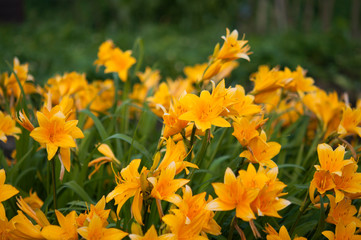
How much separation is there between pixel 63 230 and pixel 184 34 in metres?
8.38

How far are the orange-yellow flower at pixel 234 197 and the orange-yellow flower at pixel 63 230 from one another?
0.35 metres

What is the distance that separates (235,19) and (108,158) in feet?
31.3

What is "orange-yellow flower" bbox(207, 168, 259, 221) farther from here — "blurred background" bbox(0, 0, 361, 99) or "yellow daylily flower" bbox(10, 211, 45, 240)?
"blurred background" bbox(0, 0, 361, 99)

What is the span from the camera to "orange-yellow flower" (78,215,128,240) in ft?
A: 2.88

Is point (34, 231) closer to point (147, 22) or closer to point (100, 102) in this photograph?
point (100, 102)

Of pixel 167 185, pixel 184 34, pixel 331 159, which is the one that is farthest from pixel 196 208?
pixel 184 34

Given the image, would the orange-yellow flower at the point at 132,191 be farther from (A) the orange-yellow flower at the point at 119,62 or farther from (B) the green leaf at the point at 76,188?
(A) the orange-yellow flower at the point at 119,62

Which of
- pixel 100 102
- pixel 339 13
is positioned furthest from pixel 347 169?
pixel 339 13

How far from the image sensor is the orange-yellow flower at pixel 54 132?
98cm

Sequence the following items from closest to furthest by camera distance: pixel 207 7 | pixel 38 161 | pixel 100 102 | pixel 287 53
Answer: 1. pixel 38 161
2. pixel 100 102
3. pixel 287 53
4. pixel 207 7

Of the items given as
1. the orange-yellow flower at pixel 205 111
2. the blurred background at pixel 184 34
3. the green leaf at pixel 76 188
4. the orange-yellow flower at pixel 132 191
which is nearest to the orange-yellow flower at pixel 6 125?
the green leaf at pixel 76 188

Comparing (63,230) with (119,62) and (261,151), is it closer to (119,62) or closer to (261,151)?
(261,151)

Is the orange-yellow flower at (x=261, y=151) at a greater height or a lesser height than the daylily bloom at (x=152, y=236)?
greater

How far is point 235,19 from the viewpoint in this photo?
399 inches
